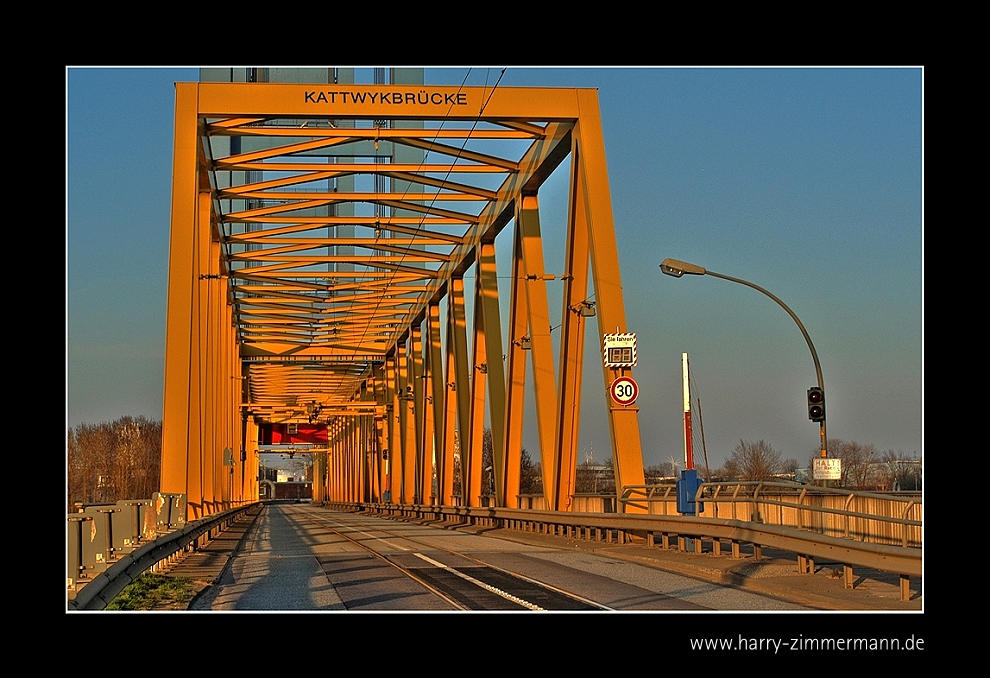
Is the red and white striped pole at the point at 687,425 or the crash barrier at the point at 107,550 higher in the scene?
the red and white striped pole at the point at 687,425

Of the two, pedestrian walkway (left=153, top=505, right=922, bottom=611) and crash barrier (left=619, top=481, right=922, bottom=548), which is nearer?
pedestrian walkway (left=153, top=505, right=922, bottom=611)

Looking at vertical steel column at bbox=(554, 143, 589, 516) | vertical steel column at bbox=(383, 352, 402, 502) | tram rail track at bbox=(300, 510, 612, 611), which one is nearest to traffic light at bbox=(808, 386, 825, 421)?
vertical steel column at bbox=(554, 143, 589, 516)

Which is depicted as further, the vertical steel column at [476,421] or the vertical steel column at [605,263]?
the vertical steel column at [476,421]

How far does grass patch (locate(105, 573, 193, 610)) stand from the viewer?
11932 mm

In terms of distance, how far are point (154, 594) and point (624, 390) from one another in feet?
39.7

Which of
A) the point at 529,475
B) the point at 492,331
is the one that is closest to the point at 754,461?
the point at 529,475

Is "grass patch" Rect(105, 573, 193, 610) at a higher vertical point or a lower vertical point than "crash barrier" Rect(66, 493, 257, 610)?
lower

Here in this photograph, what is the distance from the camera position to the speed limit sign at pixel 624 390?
23156 millimetres

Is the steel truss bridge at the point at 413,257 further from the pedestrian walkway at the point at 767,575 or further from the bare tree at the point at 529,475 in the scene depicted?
the bare tree at the point at 529,475

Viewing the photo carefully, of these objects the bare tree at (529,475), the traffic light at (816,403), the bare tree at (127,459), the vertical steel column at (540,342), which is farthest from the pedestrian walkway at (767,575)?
the bare tree at (529,475)

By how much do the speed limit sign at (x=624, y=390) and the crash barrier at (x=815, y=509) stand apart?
5.69 ft

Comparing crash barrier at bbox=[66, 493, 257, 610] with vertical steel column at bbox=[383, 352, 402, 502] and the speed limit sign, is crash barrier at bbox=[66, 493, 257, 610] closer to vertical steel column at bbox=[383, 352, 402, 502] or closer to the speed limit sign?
the speed limit sign

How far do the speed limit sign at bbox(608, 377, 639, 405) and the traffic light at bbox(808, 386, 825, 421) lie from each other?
3.43m
